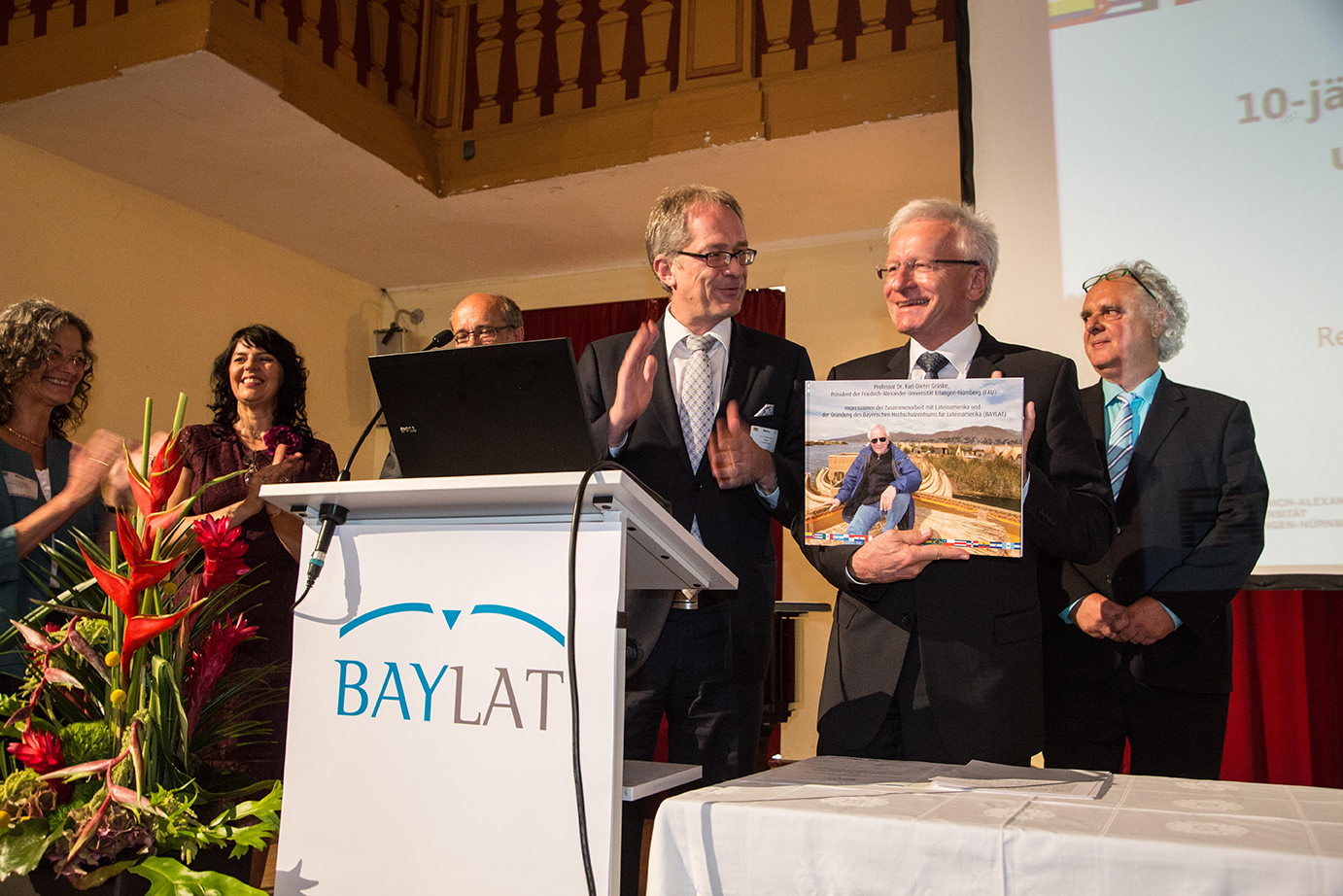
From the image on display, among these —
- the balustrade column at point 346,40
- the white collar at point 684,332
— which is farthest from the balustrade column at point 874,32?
the white collar at point 684,332

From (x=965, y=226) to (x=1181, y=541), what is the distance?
0.96 m

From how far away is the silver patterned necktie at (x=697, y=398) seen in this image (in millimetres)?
2008

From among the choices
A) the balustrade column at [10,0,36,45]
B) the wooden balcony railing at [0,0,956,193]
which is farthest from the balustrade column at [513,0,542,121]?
the balustrade column at [10,0,36,45]

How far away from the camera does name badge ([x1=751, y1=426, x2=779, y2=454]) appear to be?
1.91 meters

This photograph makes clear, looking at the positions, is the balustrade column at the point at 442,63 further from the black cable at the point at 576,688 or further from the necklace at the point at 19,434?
the black cable at the point at 576,688

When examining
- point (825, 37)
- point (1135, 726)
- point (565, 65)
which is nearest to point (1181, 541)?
point (1135, 726)

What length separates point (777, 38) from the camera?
4.87 metres

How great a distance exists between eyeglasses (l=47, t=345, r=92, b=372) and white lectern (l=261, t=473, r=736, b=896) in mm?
1614

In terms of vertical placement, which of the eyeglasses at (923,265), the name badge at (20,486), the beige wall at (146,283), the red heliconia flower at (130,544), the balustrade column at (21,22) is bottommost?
the red heliconia flower at (130,544)

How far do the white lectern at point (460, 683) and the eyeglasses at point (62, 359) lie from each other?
Answer: 1614 mm

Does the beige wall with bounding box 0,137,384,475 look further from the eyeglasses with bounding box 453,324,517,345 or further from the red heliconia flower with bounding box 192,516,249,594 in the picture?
the red heliconia flower with bounding box 192,516,249,594

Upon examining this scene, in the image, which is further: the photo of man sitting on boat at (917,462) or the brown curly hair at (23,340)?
the brown curly hair at (23,340)

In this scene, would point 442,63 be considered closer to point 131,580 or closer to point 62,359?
point 62,359

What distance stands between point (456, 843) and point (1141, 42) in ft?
9.09
